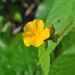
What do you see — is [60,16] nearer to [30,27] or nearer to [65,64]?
[30,27]

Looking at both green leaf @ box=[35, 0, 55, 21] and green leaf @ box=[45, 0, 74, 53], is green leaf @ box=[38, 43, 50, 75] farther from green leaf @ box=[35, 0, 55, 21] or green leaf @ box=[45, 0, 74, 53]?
green leaf @ box=[35, 0, 55, 21]

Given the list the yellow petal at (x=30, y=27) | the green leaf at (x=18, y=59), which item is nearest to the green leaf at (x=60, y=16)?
the yellow petal at (x=30, y=27)

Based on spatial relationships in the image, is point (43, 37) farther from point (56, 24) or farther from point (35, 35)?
point (56, 24)

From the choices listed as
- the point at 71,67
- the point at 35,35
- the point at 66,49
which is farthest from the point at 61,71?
→ the point at 35,35

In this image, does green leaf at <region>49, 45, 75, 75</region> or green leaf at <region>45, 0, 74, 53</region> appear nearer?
green leaf at <region>45, 0, 74, 53</region>

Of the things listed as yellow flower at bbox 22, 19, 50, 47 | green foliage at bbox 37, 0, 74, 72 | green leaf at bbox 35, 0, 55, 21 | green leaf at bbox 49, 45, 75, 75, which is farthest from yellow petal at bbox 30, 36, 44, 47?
green leaf at bbox 35, 0, 55, 21

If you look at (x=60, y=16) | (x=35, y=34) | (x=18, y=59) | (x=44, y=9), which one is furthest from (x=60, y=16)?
(x=44, y=9)
